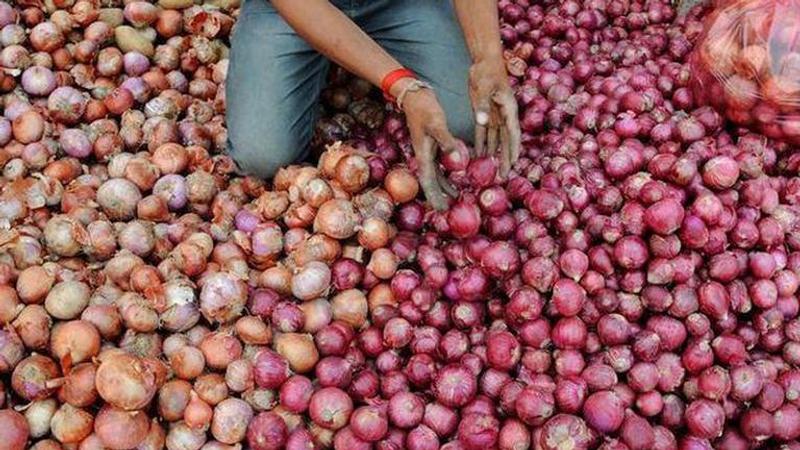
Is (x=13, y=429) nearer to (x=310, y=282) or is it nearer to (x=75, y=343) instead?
(x=75, y=343)

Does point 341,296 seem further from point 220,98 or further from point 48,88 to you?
point 48,88

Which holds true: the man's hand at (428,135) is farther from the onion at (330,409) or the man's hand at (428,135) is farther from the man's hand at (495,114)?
the onion at (330,409)

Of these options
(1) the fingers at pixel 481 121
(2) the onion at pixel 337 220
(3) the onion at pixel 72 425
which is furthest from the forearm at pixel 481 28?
(3) the onion at pixel 72 425

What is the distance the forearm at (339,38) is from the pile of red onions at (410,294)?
28 cm

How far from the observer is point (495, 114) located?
2.16 metres

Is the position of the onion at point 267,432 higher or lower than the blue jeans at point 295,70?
lower

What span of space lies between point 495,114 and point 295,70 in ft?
2.54

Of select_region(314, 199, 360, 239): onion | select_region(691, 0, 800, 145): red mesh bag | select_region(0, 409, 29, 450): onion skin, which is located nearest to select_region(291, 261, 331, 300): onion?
select_region(314, 199, 360, 239): onion

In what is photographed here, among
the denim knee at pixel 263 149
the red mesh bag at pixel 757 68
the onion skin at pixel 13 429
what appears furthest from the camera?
the denim knee at pixel 263 149

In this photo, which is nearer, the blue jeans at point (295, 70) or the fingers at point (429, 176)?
the fingers at point (429, 176)

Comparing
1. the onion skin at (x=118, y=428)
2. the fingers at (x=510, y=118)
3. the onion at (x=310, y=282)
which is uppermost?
the fingers at (x=510, y=118)

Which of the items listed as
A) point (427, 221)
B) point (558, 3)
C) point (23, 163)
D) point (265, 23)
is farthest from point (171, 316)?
point (558, 3)

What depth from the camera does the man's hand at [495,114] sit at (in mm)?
2117

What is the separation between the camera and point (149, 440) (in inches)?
72.2
